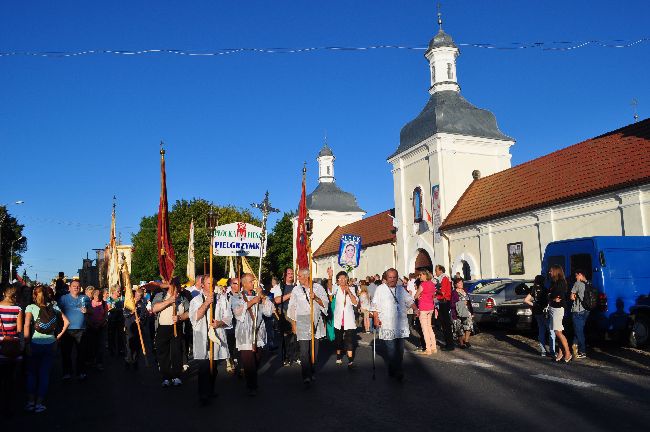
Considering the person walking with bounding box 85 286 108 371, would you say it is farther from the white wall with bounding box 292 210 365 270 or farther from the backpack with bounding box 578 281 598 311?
the white wall with bounding box 292 210 365 270

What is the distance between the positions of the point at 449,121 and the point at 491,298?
16798 millimetres

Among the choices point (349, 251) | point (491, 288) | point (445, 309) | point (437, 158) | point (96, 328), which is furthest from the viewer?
point (437, 158)

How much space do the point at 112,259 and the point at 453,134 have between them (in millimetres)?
19932

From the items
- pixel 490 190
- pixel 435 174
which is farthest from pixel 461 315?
pixel 435 174

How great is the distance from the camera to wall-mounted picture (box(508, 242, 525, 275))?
82.0ft

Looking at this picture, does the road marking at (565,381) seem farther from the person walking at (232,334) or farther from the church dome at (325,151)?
the church dome at (325,151)

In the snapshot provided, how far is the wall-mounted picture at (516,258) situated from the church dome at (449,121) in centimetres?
801

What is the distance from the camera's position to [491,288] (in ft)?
57.0

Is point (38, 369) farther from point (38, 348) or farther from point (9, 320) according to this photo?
point (9, 320)

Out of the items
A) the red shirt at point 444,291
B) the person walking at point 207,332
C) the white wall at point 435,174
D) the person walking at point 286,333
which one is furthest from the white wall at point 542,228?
the person walking at point 207,332

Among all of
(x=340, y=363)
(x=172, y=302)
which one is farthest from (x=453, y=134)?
(x=172, y=302)

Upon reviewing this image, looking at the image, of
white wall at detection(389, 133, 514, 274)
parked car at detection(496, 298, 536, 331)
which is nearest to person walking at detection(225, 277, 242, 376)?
parked car at detection(496, 298, 536, 331)

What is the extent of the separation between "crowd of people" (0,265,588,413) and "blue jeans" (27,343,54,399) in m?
0.01

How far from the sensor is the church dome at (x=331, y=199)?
2158 inches
